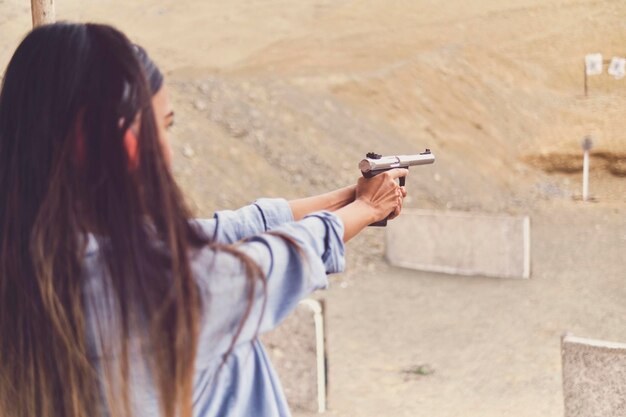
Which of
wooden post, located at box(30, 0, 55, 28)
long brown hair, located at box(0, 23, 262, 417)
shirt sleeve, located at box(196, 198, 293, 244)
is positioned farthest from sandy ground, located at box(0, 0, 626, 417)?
long brown hair, located at box(0, 23, 262, 417)

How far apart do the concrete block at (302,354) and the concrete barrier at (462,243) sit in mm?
3837

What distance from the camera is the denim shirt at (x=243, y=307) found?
3.77ft

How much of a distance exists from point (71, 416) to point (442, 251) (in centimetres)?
803

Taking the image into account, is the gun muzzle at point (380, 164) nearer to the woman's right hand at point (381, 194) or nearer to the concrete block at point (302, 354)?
the woman's right hand at point (381, 194)

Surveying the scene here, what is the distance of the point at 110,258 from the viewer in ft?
3.70

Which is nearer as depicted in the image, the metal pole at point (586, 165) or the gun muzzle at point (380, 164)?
the gun muzzle at point (380, 164)

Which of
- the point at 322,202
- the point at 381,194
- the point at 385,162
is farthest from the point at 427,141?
the point at 381,194

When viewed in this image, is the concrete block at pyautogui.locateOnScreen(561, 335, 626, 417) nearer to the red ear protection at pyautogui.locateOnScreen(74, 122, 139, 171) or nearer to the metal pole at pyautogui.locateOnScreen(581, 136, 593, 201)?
the red ear protection at pyautogui.locateOnScreen(74, 122, 139, 171)

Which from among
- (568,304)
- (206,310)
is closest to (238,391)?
(206,310)

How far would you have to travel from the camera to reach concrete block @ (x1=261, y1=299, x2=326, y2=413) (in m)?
5.08

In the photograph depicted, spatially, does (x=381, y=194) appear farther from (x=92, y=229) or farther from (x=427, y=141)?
(x=427, y=141)

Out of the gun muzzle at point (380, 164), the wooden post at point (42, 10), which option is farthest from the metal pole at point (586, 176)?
the gun muzzle at point (380, 164)

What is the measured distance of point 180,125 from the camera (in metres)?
12.4

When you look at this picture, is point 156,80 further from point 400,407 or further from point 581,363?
point 400,407
